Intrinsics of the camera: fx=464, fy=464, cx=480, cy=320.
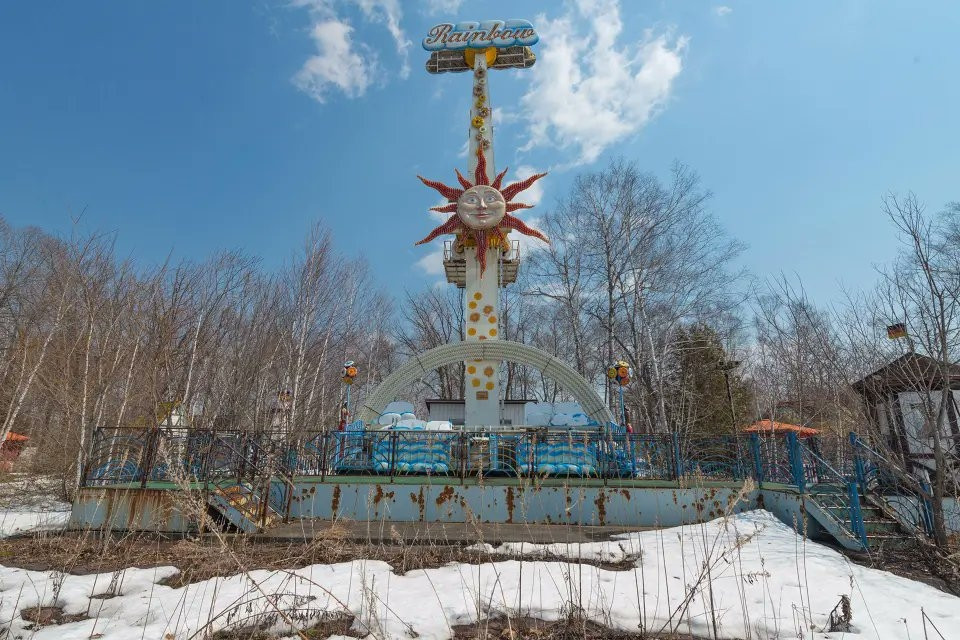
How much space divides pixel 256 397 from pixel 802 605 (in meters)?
19.0

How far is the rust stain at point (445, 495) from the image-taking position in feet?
27.8

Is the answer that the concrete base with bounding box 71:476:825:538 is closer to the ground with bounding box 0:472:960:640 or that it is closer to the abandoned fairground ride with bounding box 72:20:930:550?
the abandoned fairground ride with bounding box 72:20:930:550

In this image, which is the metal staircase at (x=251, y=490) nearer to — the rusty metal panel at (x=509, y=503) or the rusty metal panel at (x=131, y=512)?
the rusty metal panel at (x=509, y=503)

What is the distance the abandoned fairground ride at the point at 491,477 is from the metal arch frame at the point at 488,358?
0.05 metres

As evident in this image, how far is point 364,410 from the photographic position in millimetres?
14188

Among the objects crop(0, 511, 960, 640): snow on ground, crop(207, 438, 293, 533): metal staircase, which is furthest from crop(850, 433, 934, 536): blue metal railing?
crop(207, 438, 293, 533): metal staircase

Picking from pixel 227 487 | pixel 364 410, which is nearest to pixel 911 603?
pixel 227 487

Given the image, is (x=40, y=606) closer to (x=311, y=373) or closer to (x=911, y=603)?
(x=911, y=603)

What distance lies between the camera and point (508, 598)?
4.32 meters

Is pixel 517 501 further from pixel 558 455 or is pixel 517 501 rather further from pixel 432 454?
pixel 432 454

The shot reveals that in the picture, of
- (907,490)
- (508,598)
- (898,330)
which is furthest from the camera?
(907,490)

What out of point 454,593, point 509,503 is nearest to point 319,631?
point 454,593

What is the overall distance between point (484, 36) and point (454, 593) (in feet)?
70.9

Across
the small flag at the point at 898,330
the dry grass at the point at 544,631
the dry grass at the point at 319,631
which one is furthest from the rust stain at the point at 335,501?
the small flag at the point at 898,330
